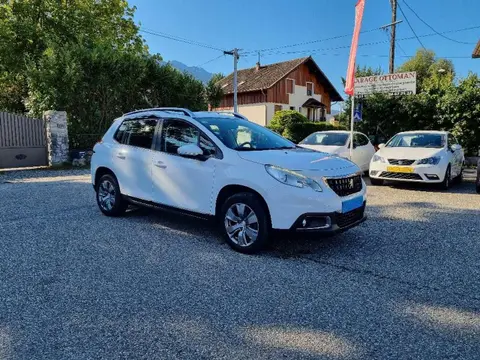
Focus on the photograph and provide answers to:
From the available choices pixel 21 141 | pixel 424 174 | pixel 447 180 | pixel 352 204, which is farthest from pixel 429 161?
pixel 21 141

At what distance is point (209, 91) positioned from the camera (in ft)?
64.6

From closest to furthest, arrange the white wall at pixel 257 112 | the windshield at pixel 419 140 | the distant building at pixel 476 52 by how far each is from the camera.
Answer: the windshield at pixel 419 140 → the distant building at pixel 476 52 → the white wall at pixel 257 112

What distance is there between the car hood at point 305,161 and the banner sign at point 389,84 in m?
13.2

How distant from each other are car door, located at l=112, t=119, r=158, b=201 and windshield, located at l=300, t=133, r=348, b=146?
6.76 meters

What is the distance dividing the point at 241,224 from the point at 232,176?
576mm

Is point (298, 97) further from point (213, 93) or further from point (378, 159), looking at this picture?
point (378, 159)

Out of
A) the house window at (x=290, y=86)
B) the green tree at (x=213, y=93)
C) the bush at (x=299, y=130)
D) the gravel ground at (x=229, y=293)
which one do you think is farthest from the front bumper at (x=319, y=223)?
the house window at (x=290, y=86)

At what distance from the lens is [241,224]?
15.0 ft

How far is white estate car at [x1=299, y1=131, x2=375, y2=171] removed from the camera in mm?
11164

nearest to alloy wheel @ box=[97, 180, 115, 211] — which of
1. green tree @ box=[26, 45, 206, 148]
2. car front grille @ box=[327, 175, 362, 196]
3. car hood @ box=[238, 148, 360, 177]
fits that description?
car hood @ box=[238, 148, 360, 177]

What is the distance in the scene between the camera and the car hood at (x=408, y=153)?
927cm

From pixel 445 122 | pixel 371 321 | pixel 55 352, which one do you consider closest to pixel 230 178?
pixel 371 321

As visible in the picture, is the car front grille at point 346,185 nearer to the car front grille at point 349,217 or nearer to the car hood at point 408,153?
the car front grille at point 349,217

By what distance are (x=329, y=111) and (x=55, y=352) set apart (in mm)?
43022
